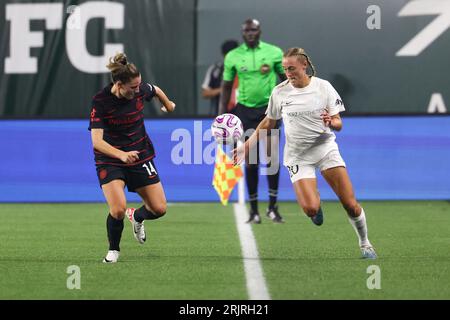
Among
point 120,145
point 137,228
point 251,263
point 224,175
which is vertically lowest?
point 224,175

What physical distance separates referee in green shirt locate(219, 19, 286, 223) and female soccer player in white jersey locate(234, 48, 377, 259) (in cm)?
294

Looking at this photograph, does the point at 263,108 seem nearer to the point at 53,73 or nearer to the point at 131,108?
the point at 131,108

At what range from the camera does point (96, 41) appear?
54.9 ft

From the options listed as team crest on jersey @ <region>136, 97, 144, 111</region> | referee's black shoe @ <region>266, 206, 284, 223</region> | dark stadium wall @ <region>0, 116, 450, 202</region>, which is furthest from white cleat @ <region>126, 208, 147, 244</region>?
dark stadium wall @ <region>0, 116, 450, 202</region>

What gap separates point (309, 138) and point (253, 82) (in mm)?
3264

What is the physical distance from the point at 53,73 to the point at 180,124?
217cm

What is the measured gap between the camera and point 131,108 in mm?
9680

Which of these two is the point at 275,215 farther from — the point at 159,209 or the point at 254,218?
the point at 159,209

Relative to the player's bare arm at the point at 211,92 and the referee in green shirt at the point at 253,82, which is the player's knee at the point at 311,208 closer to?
the referee in green shirt at the point at 253,82

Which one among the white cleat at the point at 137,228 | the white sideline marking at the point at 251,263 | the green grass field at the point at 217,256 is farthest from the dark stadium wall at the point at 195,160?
the white cleat at the point at 137,228

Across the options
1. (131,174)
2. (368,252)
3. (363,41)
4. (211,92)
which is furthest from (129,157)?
(363,41)

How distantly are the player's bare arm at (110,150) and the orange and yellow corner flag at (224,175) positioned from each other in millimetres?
6043

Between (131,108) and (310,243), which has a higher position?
(131,108)
